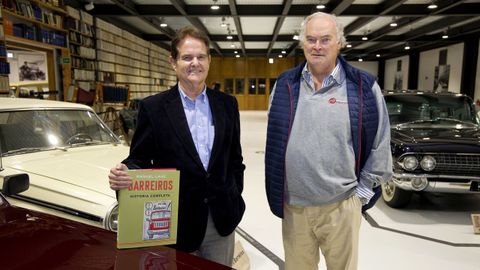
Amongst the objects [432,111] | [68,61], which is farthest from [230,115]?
[68,61]

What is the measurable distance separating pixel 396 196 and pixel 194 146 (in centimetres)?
368

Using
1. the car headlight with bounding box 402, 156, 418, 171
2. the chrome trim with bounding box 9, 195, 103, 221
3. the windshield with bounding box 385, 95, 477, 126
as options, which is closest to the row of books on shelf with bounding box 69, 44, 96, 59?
the chrome trim with bounding box 9, 195, 103, 221

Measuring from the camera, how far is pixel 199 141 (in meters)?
1.55

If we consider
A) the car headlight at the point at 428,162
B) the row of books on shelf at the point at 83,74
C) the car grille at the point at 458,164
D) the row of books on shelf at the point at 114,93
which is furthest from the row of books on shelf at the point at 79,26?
the car grille at the point at 458,164

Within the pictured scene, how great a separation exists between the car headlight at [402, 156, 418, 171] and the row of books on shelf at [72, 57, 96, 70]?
851 cm

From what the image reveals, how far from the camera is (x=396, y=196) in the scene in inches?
172

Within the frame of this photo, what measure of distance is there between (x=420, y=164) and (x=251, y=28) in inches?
484

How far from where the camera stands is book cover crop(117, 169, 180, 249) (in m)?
1.25

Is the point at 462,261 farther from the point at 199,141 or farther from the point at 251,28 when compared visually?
the point at 251,28

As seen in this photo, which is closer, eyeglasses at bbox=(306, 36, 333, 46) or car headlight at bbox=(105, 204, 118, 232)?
eyeglasses at bbox=(306, 36, 333, 46)

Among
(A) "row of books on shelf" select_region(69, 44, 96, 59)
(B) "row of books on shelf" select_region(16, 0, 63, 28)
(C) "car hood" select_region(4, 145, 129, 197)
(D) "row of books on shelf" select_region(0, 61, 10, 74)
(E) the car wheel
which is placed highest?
(B) "row of books on shelf" select_region(16, 0, 63, 28)

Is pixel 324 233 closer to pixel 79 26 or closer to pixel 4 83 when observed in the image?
pixel 4 83

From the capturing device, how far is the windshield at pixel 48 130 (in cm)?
289

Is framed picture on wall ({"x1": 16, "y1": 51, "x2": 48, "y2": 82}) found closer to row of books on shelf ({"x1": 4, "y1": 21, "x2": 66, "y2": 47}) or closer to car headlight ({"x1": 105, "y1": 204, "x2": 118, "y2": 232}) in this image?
row of books on shelf ({"x1": 4, "y1": 21, "x2": 66, "y2": 47})
